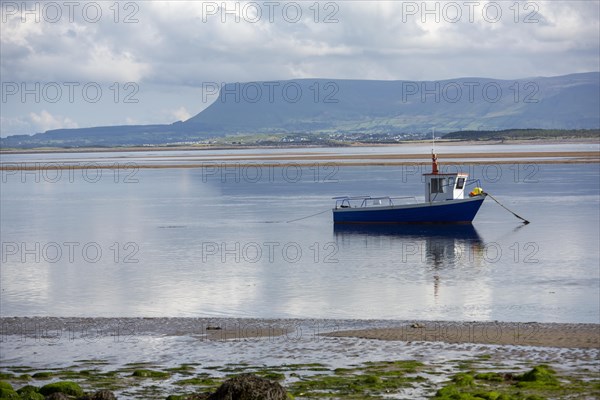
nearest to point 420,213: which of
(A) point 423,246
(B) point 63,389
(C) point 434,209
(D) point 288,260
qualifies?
(C) point 434,209

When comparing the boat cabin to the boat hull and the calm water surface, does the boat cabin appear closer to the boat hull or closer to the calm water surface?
the boat hull

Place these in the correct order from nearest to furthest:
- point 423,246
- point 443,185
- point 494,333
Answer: point 494,333
point 423,246
point 443,185

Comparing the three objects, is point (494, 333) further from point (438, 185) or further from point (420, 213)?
point (438, 185)

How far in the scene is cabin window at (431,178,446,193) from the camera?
47.8 metres

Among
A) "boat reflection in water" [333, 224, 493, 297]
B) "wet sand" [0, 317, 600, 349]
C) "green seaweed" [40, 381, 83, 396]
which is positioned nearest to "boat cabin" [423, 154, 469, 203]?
"boat reflection in water" [333, 224, 493, 297]

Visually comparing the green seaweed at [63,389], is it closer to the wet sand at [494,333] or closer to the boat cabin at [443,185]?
the wet sand at [494,333]

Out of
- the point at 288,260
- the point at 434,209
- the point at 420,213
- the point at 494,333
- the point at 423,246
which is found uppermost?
the point at 434,209

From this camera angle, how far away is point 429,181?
47844mm

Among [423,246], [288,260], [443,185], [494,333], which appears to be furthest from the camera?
[443,185]

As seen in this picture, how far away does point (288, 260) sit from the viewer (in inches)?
1395

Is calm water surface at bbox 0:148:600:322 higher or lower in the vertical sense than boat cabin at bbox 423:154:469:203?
lower

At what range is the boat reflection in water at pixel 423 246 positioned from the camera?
1280 inches

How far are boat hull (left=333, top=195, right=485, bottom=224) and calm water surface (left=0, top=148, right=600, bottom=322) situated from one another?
96 cm

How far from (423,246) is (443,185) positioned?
9317 millimetres
